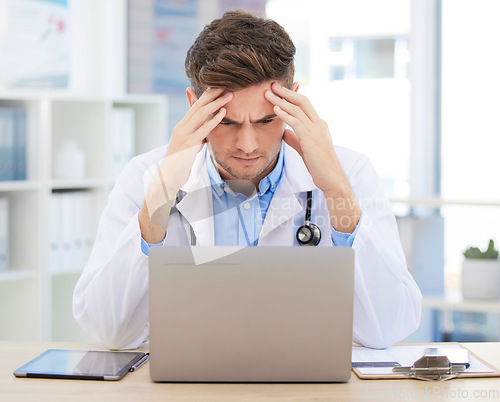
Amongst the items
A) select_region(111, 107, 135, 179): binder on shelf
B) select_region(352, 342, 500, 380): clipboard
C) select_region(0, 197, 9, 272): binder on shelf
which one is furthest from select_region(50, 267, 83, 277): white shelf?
select_region(352, 342, 500, 380): clipboard

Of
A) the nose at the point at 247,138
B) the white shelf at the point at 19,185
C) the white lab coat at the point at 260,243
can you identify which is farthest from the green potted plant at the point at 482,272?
the white shelf at the point at 19,185

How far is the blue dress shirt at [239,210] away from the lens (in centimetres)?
184

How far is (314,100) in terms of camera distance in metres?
3.67

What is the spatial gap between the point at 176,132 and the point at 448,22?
2152 millimetres

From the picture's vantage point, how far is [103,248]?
1.68 metres

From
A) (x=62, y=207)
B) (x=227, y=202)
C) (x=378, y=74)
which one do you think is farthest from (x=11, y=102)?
(x=378, y=74)

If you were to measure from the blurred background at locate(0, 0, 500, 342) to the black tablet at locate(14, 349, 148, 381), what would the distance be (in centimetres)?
161

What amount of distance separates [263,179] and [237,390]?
0.80 m

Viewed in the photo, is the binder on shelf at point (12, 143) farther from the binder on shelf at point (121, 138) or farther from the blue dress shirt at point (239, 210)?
the blue dress shirt at point (239, 210)

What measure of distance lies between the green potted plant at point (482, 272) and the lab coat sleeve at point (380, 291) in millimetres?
1262

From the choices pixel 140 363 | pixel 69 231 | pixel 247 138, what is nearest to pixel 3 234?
pixel 69 231

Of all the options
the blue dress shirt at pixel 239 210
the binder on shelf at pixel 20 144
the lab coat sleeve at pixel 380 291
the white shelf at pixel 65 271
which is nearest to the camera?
the lab coat sleeve at pixel 380 291

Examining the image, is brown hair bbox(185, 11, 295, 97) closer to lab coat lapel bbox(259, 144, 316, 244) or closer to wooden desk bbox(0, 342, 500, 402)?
lab coat lapel bbox(259, 144, 316, 244)

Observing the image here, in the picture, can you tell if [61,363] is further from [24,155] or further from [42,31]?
[42,31]
